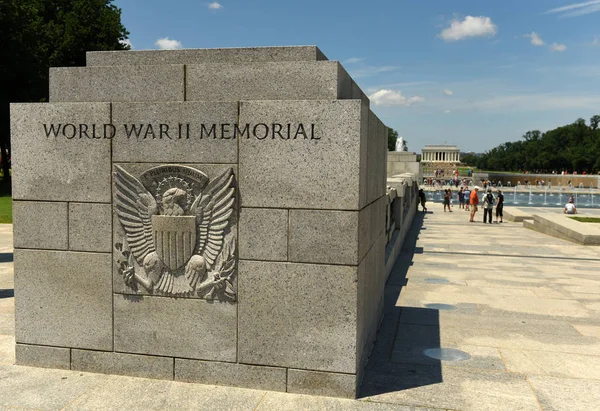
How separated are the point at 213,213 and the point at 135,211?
2.49 feet

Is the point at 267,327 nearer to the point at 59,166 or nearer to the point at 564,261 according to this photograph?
the point at 59,166

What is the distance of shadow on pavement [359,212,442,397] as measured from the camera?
17.5ft

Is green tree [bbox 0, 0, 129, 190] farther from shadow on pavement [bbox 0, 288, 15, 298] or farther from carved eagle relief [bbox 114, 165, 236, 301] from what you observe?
carved eagle relief [bbox 114, 165, 236, 301]

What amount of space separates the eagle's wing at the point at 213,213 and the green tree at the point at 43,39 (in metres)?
30.5

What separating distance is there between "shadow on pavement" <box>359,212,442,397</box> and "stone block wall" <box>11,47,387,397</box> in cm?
42

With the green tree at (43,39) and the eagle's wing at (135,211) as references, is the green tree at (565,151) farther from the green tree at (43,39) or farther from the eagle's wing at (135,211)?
the eagle's wing at (135,211)

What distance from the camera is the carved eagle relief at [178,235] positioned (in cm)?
517

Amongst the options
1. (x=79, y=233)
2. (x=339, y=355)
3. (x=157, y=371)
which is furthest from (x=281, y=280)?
(x=79, y=233)

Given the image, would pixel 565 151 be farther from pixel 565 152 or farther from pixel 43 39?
pixel 43 39

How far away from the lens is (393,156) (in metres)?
36.3

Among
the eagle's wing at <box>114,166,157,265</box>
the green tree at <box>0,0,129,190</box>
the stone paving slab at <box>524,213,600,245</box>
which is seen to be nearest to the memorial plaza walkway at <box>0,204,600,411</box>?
the eagle's wing at <box>114,166,157,265</box>

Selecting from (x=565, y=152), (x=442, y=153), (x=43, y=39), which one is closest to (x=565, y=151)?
(x=565, y=152)

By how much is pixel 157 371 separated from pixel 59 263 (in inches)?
55.2

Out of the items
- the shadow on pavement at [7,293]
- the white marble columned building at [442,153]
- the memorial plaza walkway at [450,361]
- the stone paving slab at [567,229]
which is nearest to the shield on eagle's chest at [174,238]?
the memorial plaza walkway at [450,361]
